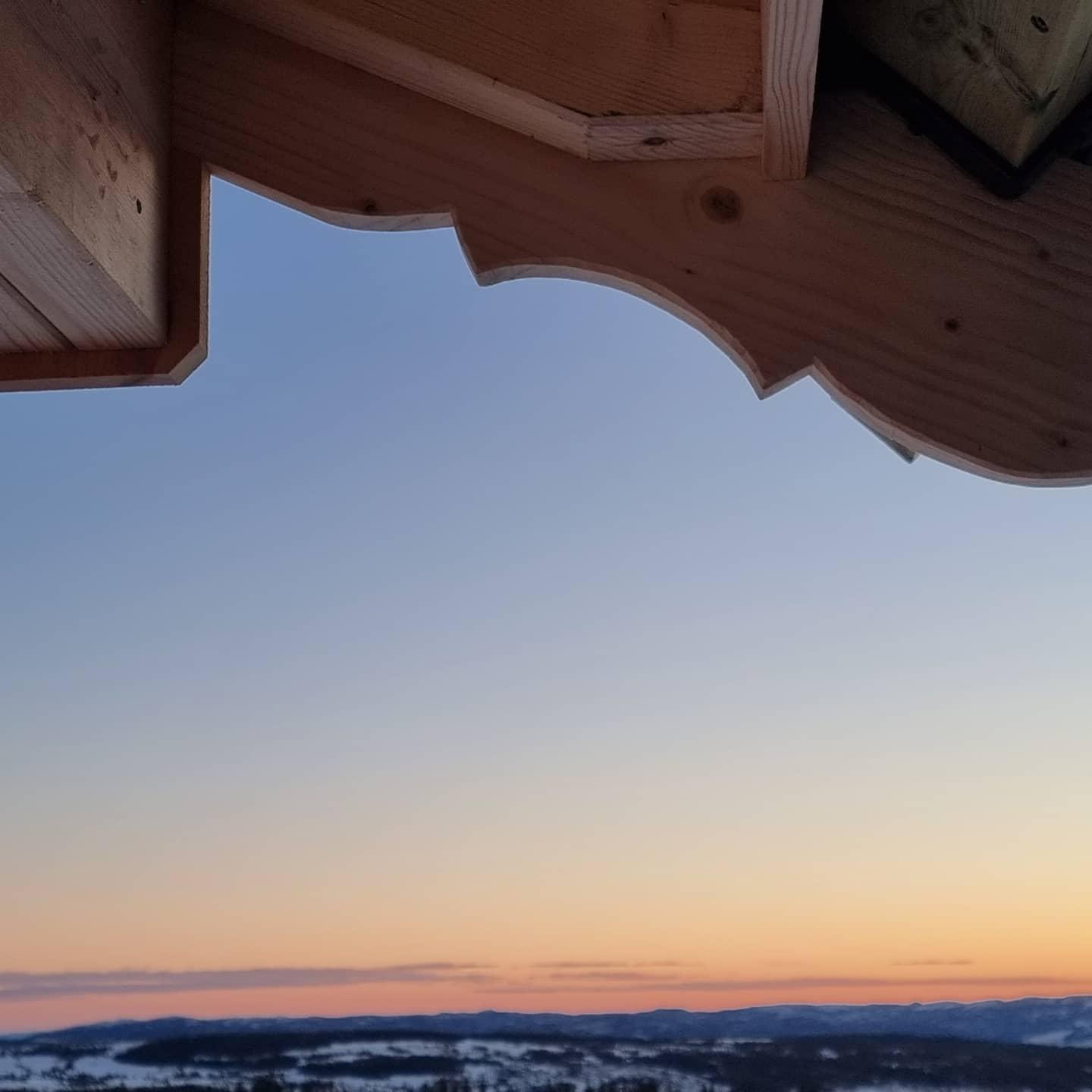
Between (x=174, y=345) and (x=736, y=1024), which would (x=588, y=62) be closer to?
(x=174, y=345)

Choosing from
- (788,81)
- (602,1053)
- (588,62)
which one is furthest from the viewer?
(602,1053)

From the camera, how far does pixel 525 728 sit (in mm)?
3518

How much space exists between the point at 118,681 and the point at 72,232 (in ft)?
9.45

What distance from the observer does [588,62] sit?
37.9 inches

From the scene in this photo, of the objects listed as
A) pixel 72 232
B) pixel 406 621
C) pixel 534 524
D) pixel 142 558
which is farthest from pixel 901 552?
pixel 72 232

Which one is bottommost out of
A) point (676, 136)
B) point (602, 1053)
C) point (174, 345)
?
point (602, 1053)

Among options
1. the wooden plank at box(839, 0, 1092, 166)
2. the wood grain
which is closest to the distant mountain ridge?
the wooden plank at box(839, 0, 1092, 166)

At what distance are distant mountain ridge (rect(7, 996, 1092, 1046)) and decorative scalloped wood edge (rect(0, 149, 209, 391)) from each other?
1.31 m

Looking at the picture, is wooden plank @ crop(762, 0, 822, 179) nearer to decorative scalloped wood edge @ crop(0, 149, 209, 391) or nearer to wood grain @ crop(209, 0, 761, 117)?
wood grain @ crop(209, 0, 761, 117)

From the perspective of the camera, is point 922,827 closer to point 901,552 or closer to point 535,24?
point 901,552

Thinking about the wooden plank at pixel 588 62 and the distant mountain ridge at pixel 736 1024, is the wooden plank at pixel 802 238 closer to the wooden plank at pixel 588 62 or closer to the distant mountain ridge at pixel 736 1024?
the wooden plank at pixel 588 62

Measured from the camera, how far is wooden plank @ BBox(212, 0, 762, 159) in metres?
0.94

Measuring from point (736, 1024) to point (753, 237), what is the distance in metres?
1.37

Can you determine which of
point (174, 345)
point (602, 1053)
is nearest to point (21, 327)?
point (174, 345)
